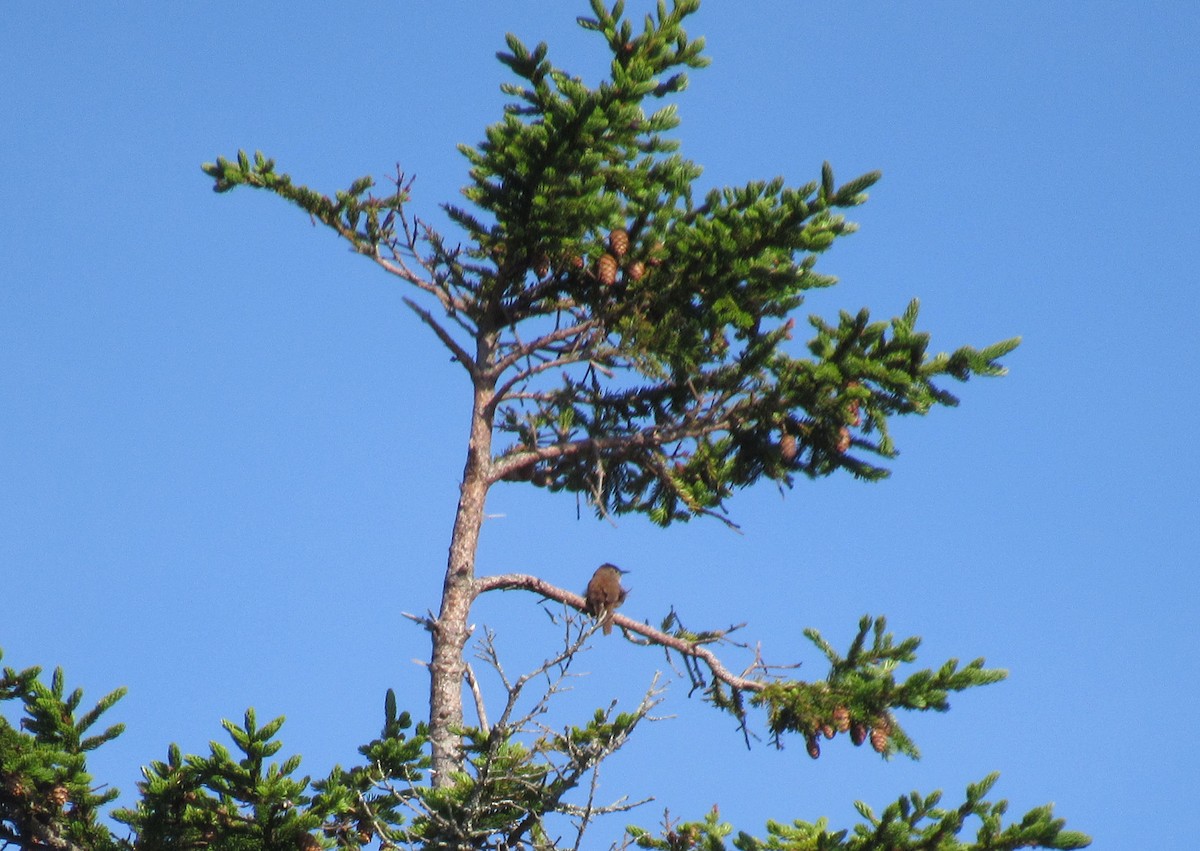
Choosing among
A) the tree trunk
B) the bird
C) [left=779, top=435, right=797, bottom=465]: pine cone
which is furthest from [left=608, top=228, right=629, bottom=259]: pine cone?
the bird

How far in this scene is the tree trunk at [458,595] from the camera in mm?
9391

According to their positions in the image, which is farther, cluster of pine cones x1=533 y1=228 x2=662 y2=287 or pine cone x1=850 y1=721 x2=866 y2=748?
cluster of pine cones x1=533 y1=228 x2=662 y2=287

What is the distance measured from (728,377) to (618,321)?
979 millimetres

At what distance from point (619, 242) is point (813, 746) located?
394 cm

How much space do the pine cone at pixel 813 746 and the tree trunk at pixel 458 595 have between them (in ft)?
7.57

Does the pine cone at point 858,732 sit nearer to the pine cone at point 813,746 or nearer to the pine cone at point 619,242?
the pine cone at point 813,746

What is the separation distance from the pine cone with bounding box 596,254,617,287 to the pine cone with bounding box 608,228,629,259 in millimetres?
76

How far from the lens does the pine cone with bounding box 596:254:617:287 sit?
10.5 metres

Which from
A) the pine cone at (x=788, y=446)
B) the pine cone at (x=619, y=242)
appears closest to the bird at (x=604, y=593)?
the pine cone at (x=788, y=446)

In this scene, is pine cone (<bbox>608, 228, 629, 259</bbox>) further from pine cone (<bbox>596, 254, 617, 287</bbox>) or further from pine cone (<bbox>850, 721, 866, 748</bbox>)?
pine cone (<bbox>850, 721, 866, 748</bbox>)

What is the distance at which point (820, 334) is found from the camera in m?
9.80

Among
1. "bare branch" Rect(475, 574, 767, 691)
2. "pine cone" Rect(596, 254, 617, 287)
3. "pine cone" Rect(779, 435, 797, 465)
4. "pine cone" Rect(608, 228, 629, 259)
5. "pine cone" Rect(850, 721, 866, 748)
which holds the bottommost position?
"pine cone" Rect(850, 721, 866, 748)

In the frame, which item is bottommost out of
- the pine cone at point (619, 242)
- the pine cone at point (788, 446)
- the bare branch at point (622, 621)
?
the bare branch at point (622, 621)

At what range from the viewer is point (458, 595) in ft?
32.8
